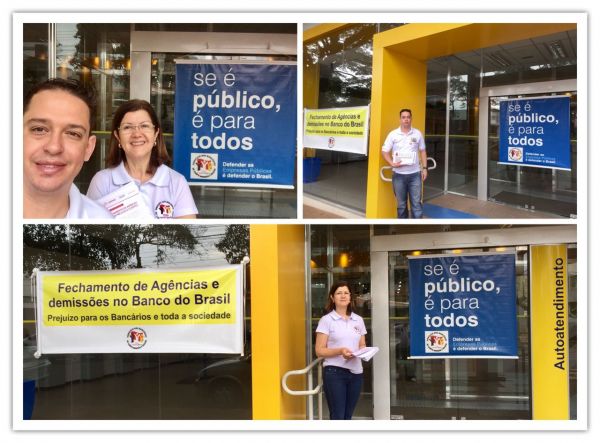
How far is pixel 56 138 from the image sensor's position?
3150mm

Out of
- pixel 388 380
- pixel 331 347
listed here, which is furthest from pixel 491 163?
pixel 331 347

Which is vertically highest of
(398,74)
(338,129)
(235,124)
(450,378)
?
(398,74)

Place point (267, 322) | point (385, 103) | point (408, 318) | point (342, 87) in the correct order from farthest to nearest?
point (342, 87) < point (385, 103) < point (408, 318) < point (267, 322)

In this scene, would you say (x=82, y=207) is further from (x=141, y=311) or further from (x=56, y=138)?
(x=141, y=311)

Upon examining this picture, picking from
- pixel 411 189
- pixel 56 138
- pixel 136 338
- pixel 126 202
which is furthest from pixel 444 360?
pixel 56 138

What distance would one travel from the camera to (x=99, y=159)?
461cm

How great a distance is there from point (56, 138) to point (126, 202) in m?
0.60

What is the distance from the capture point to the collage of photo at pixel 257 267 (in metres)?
3.79

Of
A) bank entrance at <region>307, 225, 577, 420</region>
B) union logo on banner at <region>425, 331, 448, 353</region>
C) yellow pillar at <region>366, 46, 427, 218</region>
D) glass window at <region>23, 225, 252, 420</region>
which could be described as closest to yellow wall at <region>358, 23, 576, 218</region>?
yellow pillar at <region>366, 46, 427, 218</region>

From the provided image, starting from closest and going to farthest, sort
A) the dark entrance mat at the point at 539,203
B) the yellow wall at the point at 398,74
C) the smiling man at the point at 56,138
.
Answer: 1. the smiling man at the point at 56,138
2. the yellow wall at the point at 398,74
3. the dark entrance mat at the point at 539,203

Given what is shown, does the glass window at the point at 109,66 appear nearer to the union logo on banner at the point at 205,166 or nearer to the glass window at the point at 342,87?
the union logo on banner at the point at 205,166

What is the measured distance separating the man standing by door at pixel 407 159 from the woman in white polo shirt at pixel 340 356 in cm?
120

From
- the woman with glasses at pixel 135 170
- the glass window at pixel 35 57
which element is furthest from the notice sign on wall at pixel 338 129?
the glass window at pixel 35 57
